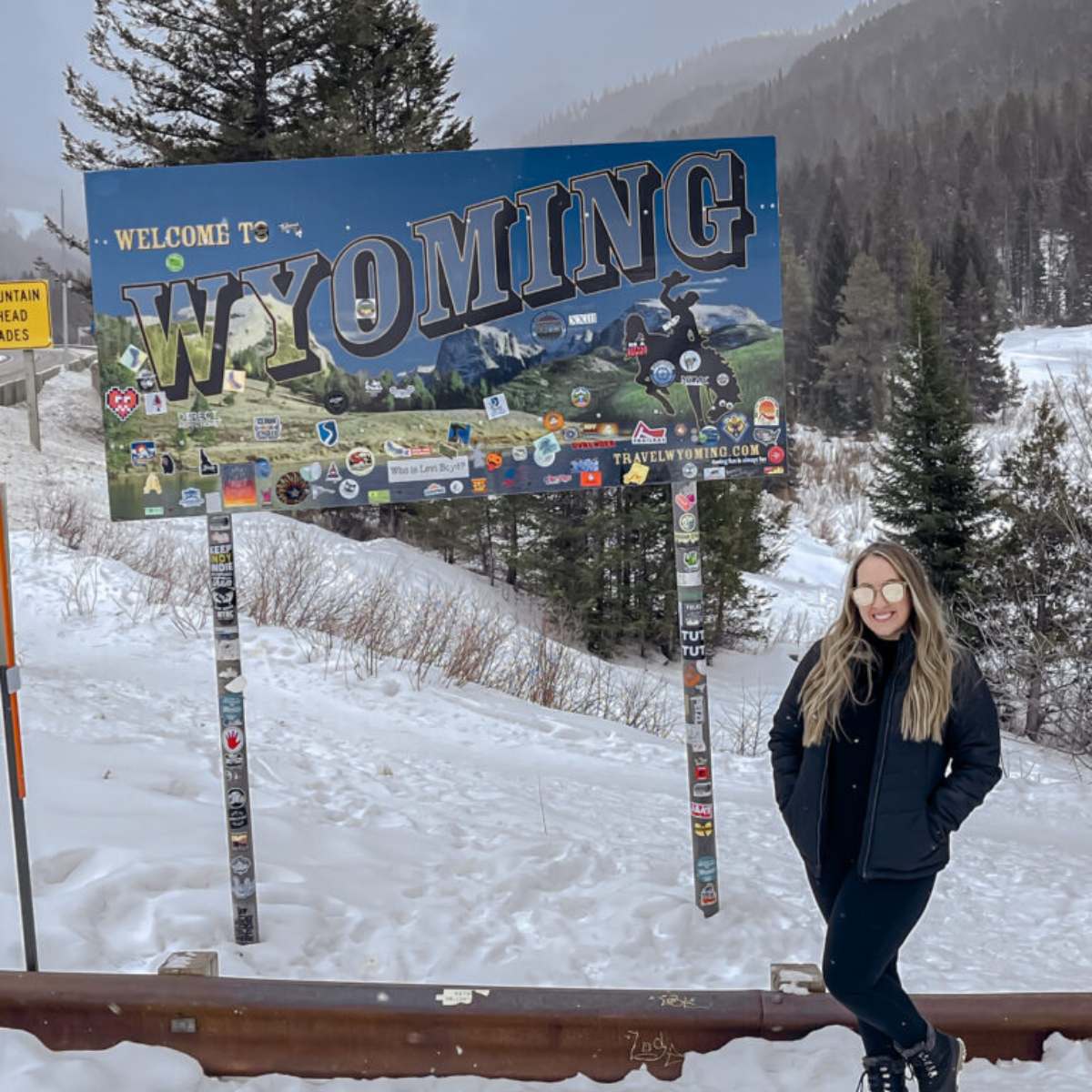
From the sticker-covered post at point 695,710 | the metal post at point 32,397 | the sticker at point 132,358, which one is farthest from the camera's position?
the metal post at point 32,397

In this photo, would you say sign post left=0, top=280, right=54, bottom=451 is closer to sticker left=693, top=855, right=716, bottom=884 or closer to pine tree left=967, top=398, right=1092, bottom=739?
sticker left=693, top=855, right=716, bottom=884

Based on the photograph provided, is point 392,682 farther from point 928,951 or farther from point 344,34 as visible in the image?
point 344,34

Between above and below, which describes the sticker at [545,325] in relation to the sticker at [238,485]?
above

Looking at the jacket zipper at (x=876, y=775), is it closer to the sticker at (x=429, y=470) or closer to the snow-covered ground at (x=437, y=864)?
the snow-covered ground at (x=437, y=864)

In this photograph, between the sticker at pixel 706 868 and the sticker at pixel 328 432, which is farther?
the sticker at pixel 706 868

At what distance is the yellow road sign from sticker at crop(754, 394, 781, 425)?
9.35 m

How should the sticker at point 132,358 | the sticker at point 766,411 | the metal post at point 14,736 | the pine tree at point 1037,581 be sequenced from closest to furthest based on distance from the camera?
the metal post at point 14,736 < the sticker at point 132,358 < the sticker at point 766,411 < the pine tree at point 1037,581

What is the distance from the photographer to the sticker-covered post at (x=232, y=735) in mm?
4305

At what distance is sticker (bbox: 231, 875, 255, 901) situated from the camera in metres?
A: 4.27

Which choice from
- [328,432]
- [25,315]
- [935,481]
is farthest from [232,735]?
[935,481]

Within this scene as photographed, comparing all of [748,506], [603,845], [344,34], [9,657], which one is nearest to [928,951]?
[603,845]

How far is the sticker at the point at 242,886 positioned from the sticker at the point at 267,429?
5.75 feet

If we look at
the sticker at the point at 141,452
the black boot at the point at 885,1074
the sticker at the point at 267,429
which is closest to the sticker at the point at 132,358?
the sticker at the point at 141,452

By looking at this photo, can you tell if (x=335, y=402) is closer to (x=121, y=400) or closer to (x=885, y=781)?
(x=121, y=400)
